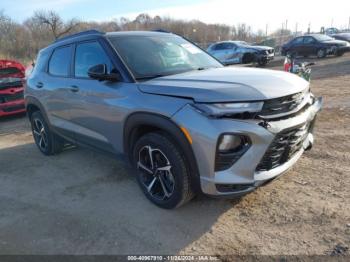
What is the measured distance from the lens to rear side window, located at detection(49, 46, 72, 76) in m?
4.73

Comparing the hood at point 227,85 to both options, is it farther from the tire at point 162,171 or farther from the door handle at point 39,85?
the door handle at point 39,85

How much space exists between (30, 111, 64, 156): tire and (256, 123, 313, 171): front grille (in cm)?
368

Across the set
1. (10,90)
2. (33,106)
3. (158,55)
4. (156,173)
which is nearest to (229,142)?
(156,173)

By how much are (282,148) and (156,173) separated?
132 centimetres

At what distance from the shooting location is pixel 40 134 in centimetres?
594

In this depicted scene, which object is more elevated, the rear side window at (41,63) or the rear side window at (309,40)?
the rear side window at (41,63)

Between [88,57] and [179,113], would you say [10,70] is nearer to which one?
[88,57]

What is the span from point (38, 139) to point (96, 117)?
2552mm

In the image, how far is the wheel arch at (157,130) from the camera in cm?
303

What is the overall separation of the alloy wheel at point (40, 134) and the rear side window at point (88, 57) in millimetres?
1799

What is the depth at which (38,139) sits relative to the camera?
6.07 m

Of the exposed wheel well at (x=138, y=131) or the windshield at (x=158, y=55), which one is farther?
the windshield at (x=158, y=55)

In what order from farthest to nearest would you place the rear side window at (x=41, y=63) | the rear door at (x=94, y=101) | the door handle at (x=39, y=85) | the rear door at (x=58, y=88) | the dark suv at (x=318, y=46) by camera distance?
the dark suv at (x=318, y=46), the rear side window at (x=41, y=63), the door handle at (x=39, y=85), the rear door at (x=58, y=88), the rear door at (x=94, y=101)

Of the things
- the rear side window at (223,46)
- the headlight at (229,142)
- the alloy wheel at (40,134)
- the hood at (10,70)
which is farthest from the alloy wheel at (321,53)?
the headlight at (229,142)
